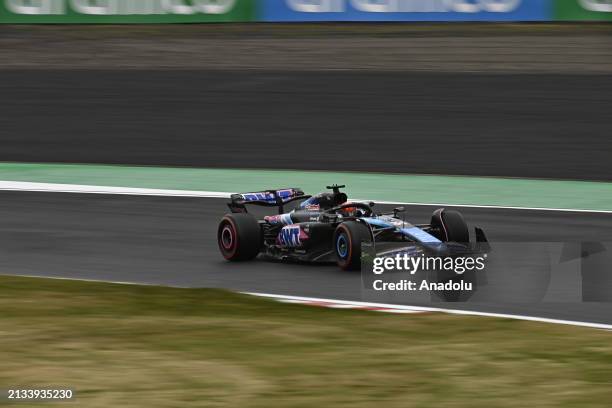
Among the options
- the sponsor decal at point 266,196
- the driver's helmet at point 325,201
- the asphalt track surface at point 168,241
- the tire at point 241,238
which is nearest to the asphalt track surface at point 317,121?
the asphalt track surface at point 168,241

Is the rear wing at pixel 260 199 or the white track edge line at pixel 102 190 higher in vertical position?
the rear wing at pixel 260 199

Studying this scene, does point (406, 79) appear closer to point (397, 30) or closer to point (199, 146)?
point (397, 30)

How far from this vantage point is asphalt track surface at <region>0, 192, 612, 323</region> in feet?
35.9

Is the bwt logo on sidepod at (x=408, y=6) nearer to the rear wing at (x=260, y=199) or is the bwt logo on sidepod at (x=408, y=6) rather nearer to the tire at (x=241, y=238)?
the rear wing at (x=260, y=199)

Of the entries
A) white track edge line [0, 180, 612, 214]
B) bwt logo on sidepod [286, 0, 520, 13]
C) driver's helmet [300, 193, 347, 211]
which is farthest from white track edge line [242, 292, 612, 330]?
bwt logo on sidepod [286, 0, 520, 13]

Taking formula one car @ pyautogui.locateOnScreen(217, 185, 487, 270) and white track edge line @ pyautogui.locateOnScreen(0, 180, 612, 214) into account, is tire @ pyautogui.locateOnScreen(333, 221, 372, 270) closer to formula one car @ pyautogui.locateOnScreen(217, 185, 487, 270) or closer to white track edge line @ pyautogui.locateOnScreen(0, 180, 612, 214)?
formula one car @ pyautogui.locateOnScreen(217, 185, 487, 270)

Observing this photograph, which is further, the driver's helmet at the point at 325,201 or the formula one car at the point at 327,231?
the driver's helmet at the point at 325,201

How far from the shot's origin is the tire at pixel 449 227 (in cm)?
1122

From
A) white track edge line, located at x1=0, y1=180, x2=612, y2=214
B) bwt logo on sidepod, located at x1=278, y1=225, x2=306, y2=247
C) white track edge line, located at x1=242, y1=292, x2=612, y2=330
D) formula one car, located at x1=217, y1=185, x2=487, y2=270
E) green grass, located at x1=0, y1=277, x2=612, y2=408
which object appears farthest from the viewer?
white track edge line, located at x1=0, y1=180, x2=612, y2=214

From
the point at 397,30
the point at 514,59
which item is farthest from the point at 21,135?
the point at 514,59

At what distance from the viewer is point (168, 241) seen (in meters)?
13.4

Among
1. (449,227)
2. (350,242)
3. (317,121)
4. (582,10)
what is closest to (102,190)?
(317,121)

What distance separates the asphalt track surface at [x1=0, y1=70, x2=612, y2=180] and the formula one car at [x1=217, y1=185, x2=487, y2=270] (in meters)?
5.75

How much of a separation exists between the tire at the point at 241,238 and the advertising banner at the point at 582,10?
9.88 metres
